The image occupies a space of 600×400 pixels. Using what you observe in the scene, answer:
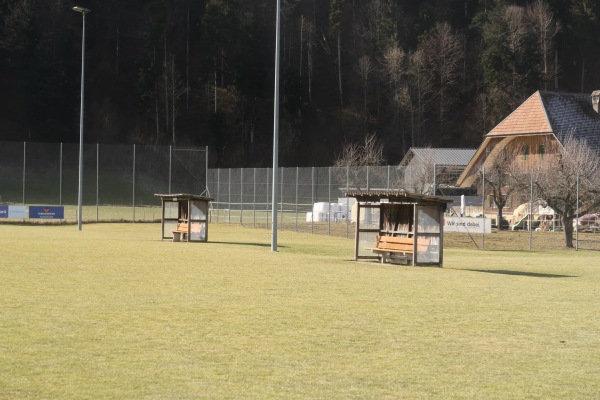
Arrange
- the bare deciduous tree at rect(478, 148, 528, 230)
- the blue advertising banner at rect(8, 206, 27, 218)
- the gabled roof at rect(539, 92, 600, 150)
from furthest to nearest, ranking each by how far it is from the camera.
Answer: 1. the gabled roof at rect(539, 92, 600, 150)
2. the blue advertising banner at rect(8, 206, 27, 218)
3. the bare deciduous tree at rect(478, 148, 528, 230)

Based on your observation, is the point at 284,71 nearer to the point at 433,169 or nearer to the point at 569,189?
the point at 433,169

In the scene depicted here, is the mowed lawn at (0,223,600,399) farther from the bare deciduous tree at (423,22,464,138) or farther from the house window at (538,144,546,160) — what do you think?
the bare deciduous tree at (423,22,464,138)

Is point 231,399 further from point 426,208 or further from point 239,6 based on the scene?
point 239,6

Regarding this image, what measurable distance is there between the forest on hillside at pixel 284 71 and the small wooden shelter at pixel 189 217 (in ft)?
166

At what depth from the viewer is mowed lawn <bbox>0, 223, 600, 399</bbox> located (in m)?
9.30

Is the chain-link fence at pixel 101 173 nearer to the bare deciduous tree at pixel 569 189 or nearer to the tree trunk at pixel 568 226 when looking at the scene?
the bare deciduous tree at pixel 569 189

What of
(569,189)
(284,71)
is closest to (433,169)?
(569,189)

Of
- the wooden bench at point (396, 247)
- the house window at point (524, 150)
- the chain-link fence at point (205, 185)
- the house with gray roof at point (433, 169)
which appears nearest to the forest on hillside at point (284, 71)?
the house with gray roof at point (433, 169)

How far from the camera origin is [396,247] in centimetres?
2622

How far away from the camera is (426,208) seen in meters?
25.2

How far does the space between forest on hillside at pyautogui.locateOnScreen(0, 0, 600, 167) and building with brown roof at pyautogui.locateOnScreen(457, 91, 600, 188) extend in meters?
22.3

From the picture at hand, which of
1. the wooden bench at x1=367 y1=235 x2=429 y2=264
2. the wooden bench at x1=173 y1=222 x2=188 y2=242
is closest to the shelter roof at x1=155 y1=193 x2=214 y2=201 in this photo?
the wooden bench at x1=173 y1=222 x2=188 y2=242

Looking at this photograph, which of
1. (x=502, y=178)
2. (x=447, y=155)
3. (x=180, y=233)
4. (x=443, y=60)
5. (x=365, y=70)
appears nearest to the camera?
(x=180, y=233)

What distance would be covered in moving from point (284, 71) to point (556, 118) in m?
36.8
